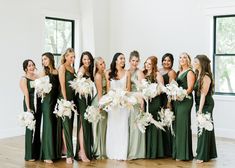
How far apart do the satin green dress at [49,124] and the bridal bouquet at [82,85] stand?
0.32 m

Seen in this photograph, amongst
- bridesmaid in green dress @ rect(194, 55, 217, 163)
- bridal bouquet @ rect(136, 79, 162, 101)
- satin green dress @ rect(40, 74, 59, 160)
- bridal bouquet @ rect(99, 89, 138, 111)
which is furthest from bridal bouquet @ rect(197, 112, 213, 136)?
satin green dress @ rect(40, 74, 59, 160)

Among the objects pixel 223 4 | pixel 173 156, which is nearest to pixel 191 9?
pixel 223 4

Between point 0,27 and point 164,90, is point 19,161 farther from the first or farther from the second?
point 0,27

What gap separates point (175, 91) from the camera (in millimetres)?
5816

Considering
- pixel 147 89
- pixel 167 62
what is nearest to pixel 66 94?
pixel 147 89

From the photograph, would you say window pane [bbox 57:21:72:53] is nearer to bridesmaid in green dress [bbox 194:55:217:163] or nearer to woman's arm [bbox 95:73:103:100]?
woman's arm [bbox 95:73:103:100]

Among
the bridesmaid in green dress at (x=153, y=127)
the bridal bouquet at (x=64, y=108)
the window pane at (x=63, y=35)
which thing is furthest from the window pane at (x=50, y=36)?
the bridesmaid in green dress at (x=153, y=127)

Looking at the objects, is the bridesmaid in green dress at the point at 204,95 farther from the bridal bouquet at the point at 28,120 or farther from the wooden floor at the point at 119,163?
the bridal bouquet at the point at 28,120

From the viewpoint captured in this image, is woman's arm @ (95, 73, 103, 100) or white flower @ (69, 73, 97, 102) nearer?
white flower @ (69, 73, 97, 102)

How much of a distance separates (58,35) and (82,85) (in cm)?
395

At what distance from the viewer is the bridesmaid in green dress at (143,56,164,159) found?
608 centimetres

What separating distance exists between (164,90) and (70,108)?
152 cm

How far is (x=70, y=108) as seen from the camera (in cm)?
572

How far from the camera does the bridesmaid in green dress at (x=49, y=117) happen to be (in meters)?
5.81
